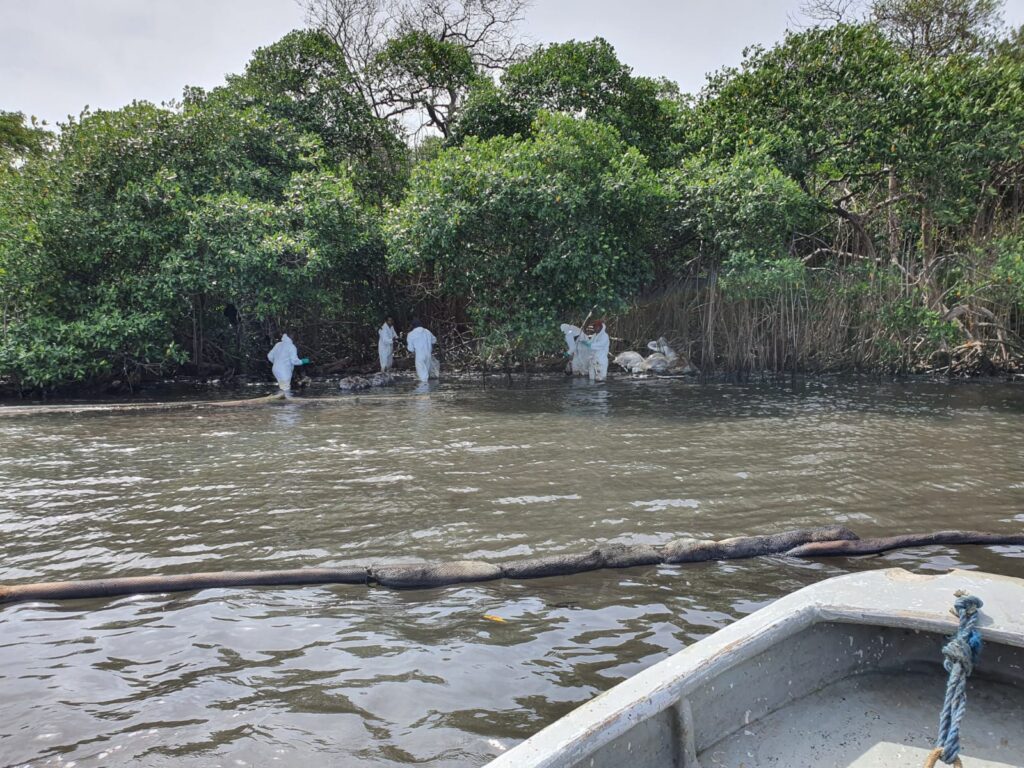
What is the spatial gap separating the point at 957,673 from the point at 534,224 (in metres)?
13.5

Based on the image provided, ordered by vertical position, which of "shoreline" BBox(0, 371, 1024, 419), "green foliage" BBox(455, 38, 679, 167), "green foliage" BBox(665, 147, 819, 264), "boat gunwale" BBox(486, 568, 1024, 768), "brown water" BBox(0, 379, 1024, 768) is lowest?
"brown water" BBox(0, 379, 1024, 768)

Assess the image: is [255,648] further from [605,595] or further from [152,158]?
[152,158]

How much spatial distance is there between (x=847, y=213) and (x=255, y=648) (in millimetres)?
16278

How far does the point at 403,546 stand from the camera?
212 inches

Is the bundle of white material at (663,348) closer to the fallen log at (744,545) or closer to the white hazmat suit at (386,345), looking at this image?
the white hazmat suit at (386,345)

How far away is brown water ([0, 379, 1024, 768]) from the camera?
323 centimetres

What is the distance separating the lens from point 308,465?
8078 mm

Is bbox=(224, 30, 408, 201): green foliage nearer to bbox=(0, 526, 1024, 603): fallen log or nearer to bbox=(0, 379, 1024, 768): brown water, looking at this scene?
bbox=(0, 379, 1024, 768): brown water

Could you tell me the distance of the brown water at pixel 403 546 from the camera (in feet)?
10.6

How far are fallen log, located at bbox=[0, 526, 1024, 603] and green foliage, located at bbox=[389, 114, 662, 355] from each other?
10.1 meters

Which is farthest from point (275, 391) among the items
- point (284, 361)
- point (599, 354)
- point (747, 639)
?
point (747, 639)

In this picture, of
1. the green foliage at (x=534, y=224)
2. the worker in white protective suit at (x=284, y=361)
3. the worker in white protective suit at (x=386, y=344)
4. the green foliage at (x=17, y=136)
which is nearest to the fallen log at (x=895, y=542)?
the green foliage at (x=534, y=224)

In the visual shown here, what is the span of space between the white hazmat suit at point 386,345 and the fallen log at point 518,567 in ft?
43.2

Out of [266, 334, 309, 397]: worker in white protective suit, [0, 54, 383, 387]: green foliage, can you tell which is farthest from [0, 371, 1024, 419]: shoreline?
[0, 54, 383, 387]: green foliage
